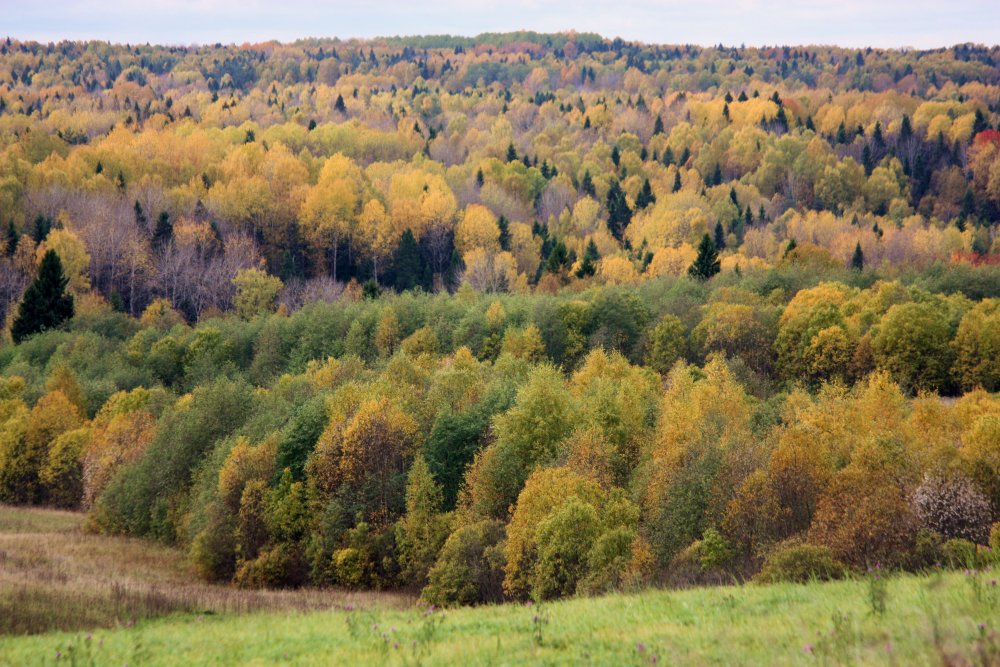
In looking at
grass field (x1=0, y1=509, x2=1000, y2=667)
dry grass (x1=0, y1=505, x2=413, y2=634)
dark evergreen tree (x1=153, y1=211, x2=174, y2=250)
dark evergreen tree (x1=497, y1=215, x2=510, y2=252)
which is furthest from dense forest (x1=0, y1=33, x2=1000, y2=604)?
grass field (x1=0, y1=509, x2=1000, y2=667)

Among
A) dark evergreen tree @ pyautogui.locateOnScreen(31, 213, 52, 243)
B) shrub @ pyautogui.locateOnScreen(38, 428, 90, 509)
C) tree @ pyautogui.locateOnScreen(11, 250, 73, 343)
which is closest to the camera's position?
shrub @ pyautogui.locateOnScreen(38, 428, 90, 509)

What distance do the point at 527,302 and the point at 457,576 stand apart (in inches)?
2785

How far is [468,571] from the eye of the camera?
43.9m

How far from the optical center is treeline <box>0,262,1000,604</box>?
38.3m

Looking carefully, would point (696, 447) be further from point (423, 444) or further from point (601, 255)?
point (601, 255)

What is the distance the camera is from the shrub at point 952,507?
1325 inches

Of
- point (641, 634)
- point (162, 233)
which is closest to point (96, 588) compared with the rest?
point (641, 634)

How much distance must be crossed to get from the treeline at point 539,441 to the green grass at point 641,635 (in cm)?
657

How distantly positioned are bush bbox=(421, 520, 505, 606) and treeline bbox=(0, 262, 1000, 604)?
153 millimetres

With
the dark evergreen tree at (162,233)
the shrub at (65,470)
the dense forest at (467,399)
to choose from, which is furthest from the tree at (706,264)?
the dark evergreen tree at (162,233)

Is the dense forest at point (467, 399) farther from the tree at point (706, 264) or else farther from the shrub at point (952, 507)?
the tree at point (706, 264)

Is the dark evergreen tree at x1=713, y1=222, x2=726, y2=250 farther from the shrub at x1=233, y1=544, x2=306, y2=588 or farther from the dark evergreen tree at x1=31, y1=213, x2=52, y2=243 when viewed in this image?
the shrub at x1=233, y1=544, x2=306, y2=588

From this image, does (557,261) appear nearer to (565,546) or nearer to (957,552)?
(565,546)

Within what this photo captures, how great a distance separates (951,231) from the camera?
183375 mm
